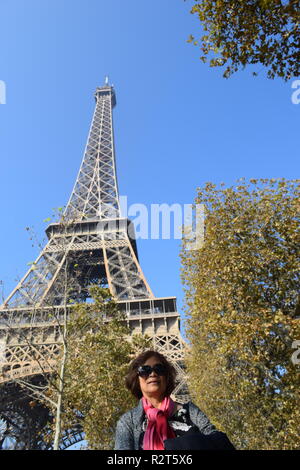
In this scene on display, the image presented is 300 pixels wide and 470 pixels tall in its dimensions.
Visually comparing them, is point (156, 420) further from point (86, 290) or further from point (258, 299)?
point (86, 290)

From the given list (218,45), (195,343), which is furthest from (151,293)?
(218,45)

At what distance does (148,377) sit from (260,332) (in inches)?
257

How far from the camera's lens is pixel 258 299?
970cm

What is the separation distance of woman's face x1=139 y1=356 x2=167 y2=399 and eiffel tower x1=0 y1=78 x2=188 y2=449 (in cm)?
827

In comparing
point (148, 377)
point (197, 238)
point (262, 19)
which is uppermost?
point (197, 238)

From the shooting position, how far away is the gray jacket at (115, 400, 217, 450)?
267 centimetres

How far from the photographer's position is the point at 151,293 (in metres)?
29.7

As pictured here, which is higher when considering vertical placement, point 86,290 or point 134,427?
point 86,290

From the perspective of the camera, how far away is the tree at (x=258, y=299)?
884cm

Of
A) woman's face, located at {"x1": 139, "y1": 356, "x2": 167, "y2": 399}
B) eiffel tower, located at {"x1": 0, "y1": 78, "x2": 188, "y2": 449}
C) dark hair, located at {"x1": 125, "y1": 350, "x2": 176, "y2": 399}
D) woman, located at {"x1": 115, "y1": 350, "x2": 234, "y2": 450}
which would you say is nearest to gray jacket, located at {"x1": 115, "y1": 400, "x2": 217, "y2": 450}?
woman, located at {"x1": 115, "y1": 350, "x2": 234, "y2": 450}

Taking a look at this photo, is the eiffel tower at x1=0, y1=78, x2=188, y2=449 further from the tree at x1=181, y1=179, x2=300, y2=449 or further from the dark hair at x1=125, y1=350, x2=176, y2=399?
the dark hair at x1=125, y1=350, x2=176, y2=399

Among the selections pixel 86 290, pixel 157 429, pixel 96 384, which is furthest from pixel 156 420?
pixel 86 290

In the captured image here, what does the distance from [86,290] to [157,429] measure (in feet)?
109

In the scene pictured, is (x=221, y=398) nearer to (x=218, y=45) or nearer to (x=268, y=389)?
(x=268, y=389)
